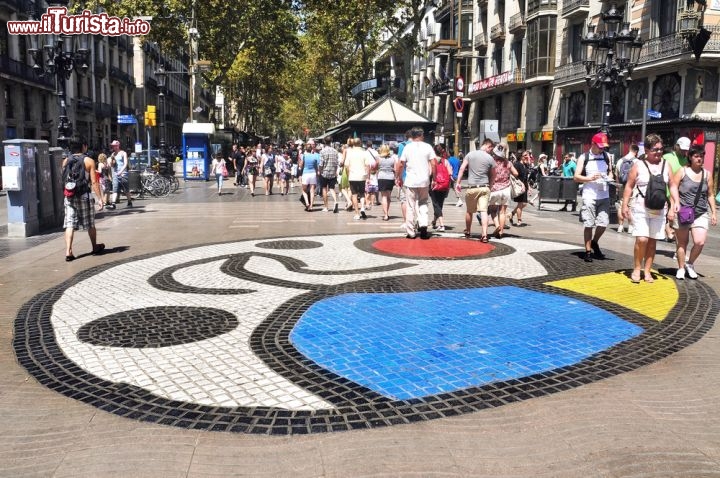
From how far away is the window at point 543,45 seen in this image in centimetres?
3553

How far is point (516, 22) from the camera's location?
39812mm

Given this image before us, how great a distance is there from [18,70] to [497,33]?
29.8 metres

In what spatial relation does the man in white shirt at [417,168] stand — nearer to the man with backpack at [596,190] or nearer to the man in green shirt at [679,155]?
the man with backpack at [596,190]

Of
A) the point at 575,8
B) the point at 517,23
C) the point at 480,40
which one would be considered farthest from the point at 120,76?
the point at 575,8

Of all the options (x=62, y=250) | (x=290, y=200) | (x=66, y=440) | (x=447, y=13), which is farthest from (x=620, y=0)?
(x=66, y=440)

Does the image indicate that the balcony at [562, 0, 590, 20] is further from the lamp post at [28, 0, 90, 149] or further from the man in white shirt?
the man in white shirt

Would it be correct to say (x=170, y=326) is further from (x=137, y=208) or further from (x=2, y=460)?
(x=137, y=208)

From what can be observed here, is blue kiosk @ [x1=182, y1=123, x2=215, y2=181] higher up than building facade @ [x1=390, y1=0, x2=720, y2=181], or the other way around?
building facade @ [x1=390, y1=0, x2=720, y2=181]

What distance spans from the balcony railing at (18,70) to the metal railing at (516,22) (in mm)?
29641

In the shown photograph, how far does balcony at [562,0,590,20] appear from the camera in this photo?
32.1m

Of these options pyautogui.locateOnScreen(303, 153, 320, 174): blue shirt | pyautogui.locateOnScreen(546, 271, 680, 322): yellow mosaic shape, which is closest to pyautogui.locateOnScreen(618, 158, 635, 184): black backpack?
pyautogui.locateOnScreen(546, 271, 680, 322): yellow mosaic shape

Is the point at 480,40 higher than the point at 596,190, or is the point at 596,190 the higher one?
the point at 480,40

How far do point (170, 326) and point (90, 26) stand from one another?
14565 mm

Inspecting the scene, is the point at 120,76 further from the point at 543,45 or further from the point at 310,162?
the point at 310,162
